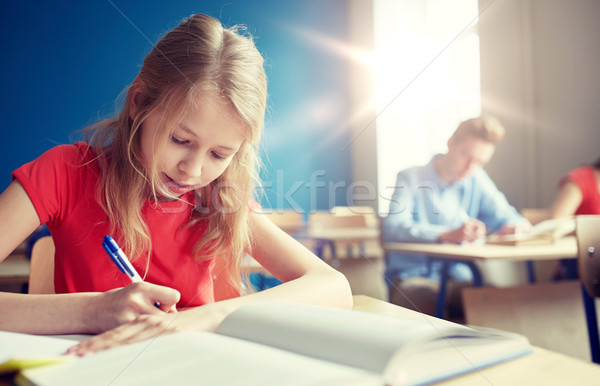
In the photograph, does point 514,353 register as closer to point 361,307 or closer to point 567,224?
point 361,307

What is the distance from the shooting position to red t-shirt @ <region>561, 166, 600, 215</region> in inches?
75.5

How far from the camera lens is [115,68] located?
343cm

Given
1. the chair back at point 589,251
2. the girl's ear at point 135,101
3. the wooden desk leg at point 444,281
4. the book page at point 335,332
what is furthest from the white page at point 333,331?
the wooden desk leg at point 444,281

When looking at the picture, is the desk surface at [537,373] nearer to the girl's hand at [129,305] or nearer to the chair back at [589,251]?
the girl's hand at [129,305]

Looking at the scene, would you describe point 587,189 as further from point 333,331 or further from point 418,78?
point 418,78

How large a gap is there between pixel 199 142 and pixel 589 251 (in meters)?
0.96

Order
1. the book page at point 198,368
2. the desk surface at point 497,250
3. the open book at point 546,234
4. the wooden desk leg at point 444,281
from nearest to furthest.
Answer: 1. the book page at point 198,368
2. the desk surface at point 497,250
3. the open book at point 546,234
4. the wooden desk leg at point 444,281

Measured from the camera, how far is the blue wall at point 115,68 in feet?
10.3

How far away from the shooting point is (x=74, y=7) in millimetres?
3338

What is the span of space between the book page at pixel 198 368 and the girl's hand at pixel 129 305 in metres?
0.11

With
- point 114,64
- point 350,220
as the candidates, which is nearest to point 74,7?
point 114,64

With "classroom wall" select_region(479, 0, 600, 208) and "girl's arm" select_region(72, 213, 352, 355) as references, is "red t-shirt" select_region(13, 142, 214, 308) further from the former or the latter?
"classroom wall" select_region(479, 0, 600, 208)

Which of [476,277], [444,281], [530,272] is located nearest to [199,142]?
[444,281]

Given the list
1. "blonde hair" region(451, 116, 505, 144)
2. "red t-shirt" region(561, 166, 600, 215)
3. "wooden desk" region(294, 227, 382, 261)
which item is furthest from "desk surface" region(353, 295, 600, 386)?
"wooden desk" region(294, 227, 382, 261)
